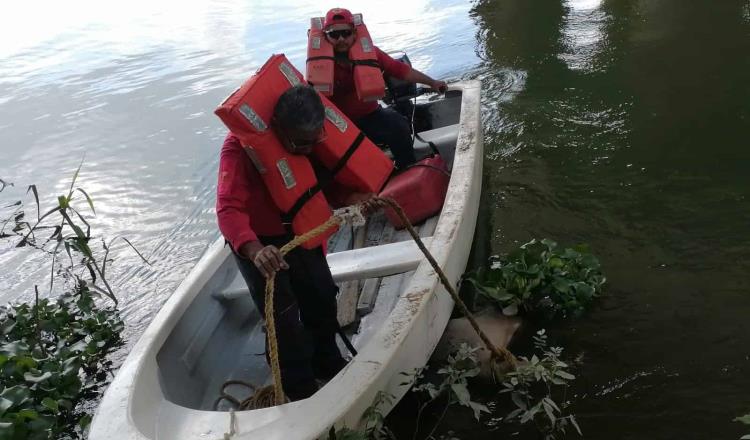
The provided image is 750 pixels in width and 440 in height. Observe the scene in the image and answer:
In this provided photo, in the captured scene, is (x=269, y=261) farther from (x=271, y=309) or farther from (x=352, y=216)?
(x=352, y=216)

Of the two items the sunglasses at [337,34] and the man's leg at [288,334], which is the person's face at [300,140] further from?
the sunglasses at [337,34]

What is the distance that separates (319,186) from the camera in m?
3.02

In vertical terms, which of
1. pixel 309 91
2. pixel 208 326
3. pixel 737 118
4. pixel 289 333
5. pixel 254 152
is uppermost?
pixel 309 91

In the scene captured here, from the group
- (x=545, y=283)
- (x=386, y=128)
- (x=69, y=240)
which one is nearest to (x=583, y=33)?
(x=386, y=128)

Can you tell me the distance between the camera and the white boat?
2.62m

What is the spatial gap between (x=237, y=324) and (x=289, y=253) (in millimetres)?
1114

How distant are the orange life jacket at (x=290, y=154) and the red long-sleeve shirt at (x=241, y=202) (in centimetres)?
6

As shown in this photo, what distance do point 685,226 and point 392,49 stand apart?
24.0 feet

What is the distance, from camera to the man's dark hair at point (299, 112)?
2715 millimetres

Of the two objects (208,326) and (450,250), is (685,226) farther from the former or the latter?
(208,326)

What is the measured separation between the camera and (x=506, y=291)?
411 cm

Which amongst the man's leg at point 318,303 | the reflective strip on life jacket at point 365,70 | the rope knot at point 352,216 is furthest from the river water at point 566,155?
the reflective strip on life jacket at point 365,70

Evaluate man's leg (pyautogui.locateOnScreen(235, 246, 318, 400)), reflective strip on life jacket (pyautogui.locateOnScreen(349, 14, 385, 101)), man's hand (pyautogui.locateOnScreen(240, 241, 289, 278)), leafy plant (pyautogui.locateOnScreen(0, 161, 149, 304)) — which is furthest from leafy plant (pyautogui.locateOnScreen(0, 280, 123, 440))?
reflective strip on life jacket (pyautogui.locateOnScreen(349, 14, 385, 101))

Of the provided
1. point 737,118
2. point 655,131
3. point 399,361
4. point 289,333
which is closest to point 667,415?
point 399,361
